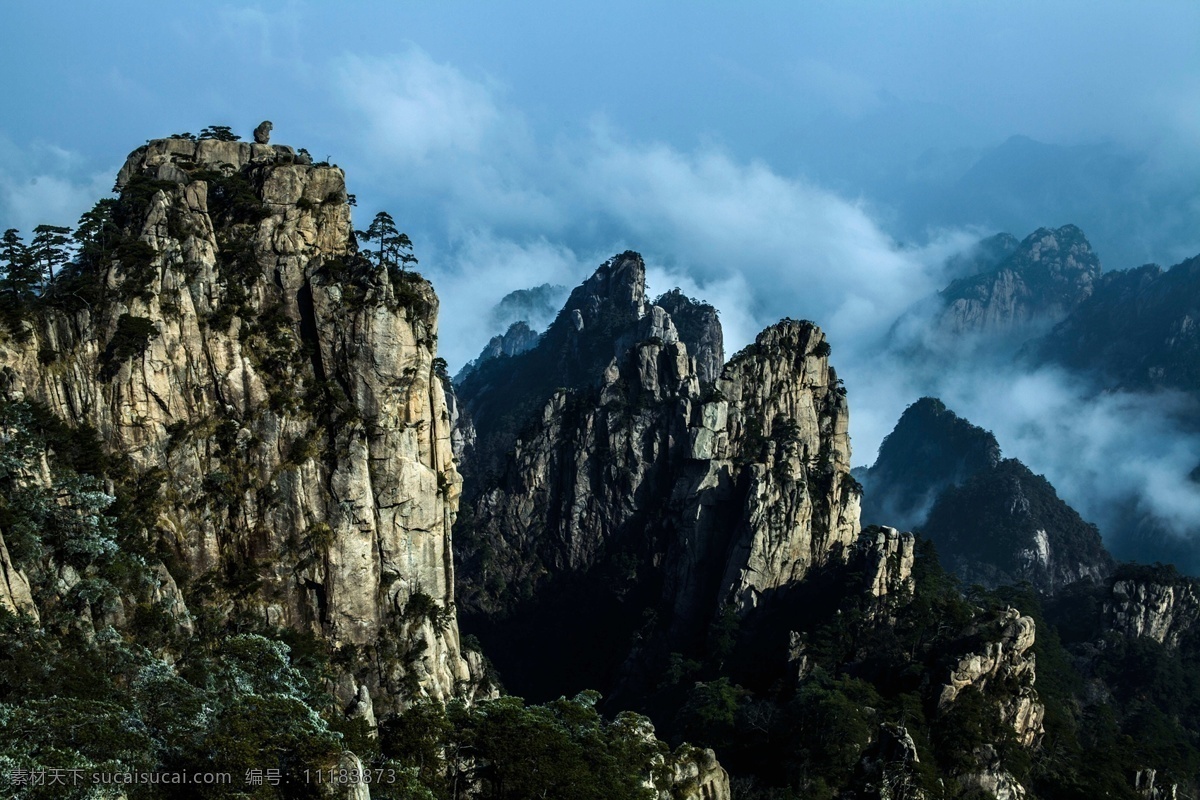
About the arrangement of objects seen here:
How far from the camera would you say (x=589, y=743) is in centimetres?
5538

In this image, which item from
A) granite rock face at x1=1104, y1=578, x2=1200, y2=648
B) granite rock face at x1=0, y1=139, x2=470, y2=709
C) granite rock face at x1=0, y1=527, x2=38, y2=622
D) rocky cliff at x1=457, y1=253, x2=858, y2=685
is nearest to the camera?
granite rock face at x1=0, y1=527, x2=38, y2=622

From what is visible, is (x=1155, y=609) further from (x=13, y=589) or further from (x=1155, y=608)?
(x=13, y=589)

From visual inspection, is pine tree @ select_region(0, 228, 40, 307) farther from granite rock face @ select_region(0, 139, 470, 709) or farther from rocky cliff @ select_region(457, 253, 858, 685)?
rocky cliff @ select_region(457, 253, 858, 685)

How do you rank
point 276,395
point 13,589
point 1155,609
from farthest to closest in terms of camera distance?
point 1155,609 → point 276,395 → point 13,589

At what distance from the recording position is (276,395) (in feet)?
237

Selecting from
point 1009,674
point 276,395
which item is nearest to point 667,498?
point 1009,674

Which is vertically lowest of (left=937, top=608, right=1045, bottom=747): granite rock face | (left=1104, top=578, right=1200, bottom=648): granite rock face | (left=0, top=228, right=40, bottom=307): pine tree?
(left=937, top=608, right=1045, bottom=747): granite rock face

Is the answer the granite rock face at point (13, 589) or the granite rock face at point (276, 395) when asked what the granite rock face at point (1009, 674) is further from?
the granite rock face at point (13, 589)

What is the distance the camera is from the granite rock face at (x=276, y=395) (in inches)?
2613

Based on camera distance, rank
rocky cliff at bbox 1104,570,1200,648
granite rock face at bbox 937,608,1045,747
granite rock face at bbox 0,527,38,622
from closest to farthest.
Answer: granite rock face at bbox 0,527,38,622 → granite rock face at bbox 937,608,1045,747 → rocky cliff at bbox 1104,570,1200,648

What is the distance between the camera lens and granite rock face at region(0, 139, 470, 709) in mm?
66375

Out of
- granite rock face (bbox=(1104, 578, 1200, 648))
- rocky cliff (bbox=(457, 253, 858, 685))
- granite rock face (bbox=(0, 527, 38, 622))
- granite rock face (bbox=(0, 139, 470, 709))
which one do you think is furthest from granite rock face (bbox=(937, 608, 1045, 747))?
granite rock face (bbox=(0, 527, 38, 622))

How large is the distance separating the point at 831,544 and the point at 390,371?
6061 cm

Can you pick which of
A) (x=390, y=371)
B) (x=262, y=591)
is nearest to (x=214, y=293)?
(x=390, y=371)
